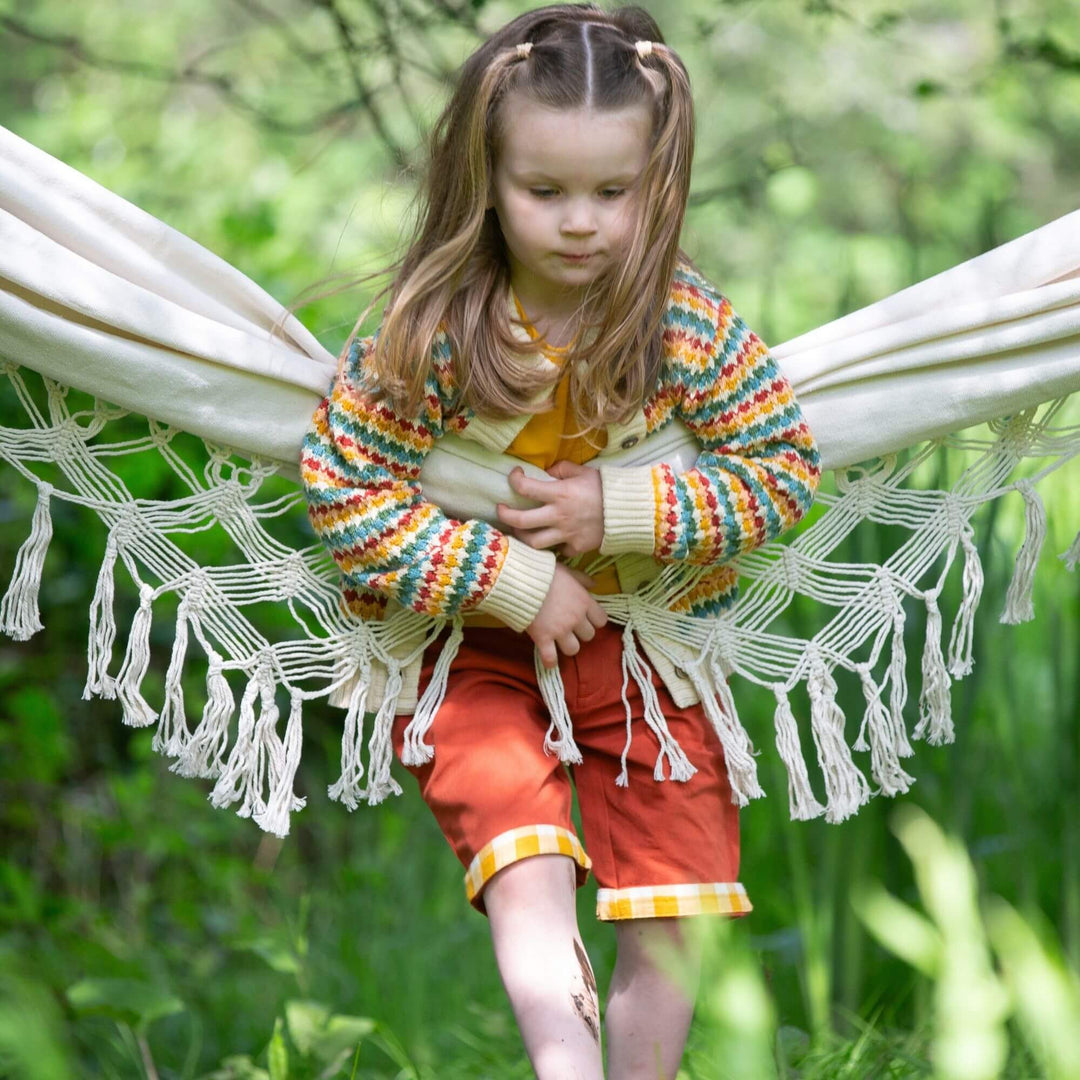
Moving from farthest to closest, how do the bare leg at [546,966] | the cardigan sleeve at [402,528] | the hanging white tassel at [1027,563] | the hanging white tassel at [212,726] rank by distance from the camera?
the hanging white tassel at [1027,563] → the hanging white tassel at [212,726] → the cardigan sleeve at [402,528] → the bare leg at [546,966]

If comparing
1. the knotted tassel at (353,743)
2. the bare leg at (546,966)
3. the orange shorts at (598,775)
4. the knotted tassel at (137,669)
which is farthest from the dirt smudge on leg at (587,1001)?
the knotted tassel at (137,669)

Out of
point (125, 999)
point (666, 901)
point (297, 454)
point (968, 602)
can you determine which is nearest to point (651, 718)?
point (666, 901)

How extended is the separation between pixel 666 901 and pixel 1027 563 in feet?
2.00

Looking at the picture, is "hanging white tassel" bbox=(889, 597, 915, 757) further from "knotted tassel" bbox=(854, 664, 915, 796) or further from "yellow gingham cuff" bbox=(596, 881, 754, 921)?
"yellow gingham cuff" bbox=(596, 881, 754, 921)

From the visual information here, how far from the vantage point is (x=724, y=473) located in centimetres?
158

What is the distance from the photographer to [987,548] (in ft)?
Answer: 7.04

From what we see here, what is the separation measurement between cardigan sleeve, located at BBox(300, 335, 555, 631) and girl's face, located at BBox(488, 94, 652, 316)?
0.18 m

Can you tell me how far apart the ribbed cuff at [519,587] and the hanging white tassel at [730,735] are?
23cm

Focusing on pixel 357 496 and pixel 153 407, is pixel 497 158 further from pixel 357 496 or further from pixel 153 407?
pixel 153 407

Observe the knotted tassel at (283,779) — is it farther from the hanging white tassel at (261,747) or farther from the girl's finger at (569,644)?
the girl's finger at (569,644)

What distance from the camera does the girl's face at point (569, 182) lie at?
4.76 ft

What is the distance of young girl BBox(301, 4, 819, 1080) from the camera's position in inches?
58.5

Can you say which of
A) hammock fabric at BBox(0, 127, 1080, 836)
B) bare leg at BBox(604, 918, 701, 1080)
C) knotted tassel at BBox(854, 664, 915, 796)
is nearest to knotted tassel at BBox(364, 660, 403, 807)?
hammock fabric at BBox(0, 127, 1080, 836)

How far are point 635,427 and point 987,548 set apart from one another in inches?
31.0
